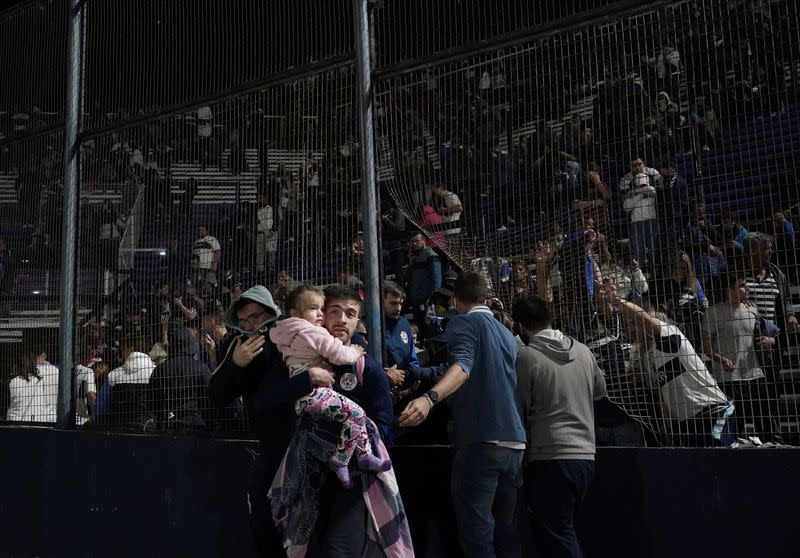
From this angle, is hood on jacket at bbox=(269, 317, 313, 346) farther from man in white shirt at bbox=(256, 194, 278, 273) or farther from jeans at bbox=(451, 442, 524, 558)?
man in white shirt at bbox=(256, 194, 278, 273)

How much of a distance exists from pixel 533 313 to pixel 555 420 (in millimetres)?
588

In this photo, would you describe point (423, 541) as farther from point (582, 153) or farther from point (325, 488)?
point (582, 153)

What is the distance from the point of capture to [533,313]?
4.82 m

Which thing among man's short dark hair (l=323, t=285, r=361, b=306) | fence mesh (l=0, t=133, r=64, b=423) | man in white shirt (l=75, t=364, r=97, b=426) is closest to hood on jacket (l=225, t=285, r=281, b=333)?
man's short dark hair (l=323, t=285, r=361, b=306)

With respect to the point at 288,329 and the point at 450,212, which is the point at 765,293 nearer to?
the point at 450,212

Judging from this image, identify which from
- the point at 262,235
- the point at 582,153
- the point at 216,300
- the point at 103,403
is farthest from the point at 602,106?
the point at 103,403

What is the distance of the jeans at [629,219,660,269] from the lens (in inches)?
181

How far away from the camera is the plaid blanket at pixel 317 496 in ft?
13.3

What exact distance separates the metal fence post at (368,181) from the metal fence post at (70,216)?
3.00 metres

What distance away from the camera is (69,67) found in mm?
7578

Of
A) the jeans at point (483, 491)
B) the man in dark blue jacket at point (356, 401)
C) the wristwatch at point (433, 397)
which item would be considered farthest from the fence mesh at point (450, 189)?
the man in dark blue jacket at point (356, 401)

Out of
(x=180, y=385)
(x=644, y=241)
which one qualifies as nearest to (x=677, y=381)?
(x=644, y=241)

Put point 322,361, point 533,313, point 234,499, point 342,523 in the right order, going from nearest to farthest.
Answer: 1. point 342,523
2. point 322,361
3. point 533,313
4. point 234,499

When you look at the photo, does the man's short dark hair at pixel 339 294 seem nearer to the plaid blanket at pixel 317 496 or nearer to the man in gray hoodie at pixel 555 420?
the plaid blanket at pixel 317 496
